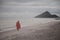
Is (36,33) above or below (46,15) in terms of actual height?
below

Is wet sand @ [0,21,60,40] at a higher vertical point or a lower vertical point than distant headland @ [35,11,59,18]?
lower

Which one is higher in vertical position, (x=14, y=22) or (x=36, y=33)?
(x=14, y=22)

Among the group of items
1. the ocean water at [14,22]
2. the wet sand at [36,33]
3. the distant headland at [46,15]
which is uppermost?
the distant headland at [46,15]

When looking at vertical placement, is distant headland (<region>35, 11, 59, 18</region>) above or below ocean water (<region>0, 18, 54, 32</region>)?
above

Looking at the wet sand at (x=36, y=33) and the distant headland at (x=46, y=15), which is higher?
the distant headland at (x=46, y=15)

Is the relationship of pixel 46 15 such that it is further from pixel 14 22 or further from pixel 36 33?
pixel 14 22

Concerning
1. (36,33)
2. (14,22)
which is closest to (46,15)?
(36,33)

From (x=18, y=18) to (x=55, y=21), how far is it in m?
0.74

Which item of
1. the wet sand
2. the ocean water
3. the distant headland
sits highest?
the distant headland

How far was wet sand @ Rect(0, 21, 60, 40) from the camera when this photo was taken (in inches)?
81.5

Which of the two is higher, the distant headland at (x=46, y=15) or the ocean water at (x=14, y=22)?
the distant headland at (x=46, y=15)

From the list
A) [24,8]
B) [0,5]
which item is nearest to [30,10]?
[24,8]

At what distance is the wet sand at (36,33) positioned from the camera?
2.07m

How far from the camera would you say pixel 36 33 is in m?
2.13
